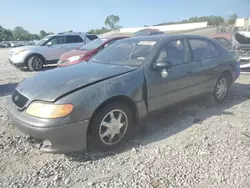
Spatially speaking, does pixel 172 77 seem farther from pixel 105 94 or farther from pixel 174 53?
pixel 105 94

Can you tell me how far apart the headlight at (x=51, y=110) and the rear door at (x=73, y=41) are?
915 cm

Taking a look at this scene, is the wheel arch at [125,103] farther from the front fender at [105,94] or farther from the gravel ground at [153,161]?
the gravel ground at [153,161]

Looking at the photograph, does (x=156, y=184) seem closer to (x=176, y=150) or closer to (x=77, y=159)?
(x=176, y=150)

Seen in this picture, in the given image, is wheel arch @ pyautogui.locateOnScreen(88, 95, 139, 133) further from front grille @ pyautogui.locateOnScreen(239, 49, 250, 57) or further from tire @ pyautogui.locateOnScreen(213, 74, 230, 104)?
front grille @ pyautogui.locateOnScreen(239, 49, 250, 57)

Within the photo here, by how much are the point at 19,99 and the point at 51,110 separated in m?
0.65

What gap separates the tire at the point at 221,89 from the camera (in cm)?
524

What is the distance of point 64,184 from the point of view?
2.70 metres

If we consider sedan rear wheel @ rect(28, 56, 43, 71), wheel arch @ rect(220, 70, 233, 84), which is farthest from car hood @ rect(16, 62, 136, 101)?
sedan rear wheel @ rect(28, 56, 43, 71)

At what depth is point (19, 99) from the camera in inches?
127

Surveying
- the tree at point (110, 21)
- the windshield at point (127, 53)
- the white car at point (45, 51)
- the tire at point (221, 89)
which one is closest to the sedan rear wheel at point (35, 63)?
the white car at point (45, 51)

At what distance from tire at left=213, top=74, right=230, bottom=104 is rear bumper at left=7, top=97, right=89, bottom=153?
130 inches

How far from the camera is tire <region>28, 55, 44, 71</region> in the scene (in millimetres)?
10562

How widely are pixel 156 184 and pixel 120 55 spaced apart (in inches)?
90.9

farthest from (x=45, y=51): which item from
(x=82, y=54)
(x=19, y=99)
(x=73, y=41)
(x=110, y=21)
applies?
(x=110, y=21)
